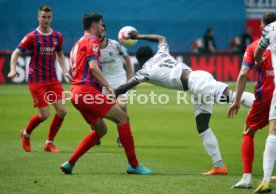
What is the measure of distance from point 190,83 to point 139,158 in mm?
2288

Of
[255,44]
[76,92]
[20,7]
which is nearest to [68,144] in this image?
[76,92]

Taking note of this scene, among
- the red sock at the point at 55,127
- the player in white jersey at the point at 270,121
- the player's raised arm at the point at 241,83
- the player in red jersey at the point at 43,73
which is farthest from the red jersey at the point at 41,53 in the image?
the player in white jersey at the point at 270,121

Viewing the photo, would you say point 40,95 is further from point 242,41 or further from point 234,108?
point 242,41

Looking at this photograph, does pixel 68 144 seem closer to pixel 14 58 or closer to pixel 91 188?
pixel 14 58

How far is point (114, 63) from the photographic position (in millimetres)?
13688

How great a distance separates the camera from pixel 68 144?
13.2 m

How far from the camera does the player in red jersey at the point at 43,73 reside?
1234 centimetres

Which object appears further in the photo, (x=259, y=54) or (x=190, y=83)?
(x=190, y=83)

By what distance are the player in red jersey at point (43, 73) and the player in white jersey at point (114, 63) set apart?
1.14 meters

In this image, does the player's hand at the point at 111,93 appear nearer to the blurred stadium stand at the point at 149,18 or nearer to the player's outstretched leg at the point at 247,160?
the player's outstretched leg at the point at 247,160

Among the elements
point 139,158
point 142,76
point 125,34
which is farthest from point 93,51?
point 139,158

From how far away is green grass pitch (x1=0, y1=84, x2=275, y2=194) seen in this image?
28.0 ft

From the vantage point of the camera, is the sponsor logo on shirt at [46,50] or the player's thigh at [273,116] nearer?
the player's thigh at [273,116]

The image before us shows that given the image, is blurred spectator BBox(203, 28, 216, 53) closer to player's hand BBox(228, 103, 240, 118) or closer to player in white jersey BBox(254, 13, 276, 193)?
player's hand BBox(228, 103, 240, 118)
